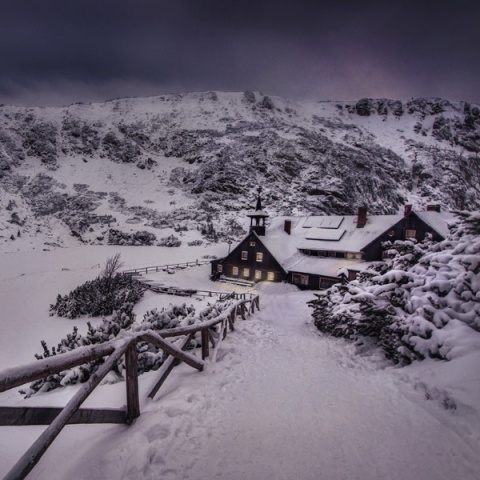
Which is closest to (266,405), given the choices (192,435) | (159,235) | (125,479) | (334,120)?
(192,435)

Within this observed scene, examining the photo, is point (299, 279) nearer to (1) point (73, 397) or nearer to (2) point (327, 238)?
(2) point (327, 238)

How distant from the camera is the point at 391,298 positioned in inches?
302

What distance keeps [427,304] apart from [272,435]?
522cm

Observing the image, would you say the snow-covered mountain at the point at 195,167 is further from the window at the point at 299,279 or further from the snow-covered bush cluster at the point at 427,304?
the snow-covered bush cluster at the point at 427,304

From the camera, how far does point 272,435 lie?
3787 millimetres

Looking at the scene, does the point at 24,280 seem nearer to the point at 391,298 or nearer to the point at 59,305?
the point at 59,305

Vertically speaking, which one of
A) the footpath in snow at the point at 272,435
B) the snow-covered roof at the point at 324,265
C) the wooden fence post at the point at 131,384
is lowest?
the snow-covered roof at the point at 324,265

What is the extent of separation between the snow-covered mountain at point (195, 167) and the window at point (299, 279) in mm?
27877

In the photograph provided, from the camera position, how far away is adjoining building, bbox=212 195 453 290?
25172 mm

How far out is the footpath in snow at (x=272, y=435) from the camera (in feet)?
9.98

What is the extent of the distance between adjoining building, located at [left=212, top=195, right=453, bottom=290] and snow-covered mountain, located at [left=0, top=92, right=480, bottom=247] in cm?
2244

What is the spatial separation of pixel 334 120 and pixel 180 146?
73.3m

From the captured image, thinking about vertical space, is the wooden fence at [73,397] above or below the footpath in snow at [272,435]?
above

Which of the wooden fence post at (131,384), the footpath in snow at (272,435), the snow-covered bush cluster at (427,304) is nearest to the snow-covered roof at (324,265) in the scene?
the snow-covered bush cluster at (427,304)
